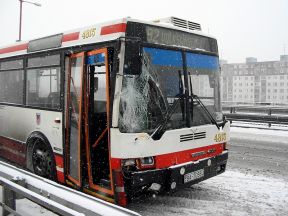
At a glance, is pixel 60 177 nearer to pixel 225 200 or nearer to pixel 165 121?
pixel 165 121

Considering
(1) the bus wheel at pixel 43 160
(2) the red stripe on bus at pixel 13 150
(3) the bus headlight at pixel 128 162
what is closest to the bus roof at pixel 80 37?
(3) the bus headlight at pixel 128 162

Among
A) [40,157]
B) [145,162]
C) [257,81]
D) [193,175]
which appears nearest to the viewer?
[145,162]

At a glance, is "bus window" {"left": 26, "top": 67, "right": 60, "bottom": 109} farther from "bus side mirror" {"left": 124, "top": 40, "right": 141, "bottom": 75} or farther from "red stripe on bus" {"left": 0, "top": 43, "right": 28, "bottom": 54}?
"bus side mirror" {"left": 124, "top": 40, "right": 141, "bottom": 75}

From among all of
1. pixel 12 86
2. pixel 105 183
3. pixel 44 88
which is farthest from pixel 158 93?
pixel 12 86

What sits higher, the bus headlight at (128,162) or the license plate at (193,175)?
the bus headlight at (128,162)

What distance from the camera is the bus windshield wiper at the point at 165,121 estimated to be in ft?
18.0

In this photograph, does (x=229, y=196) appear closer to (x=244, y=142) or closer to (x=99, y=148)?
(x=99, y=148)

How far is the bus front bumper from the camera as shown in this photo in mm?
5305

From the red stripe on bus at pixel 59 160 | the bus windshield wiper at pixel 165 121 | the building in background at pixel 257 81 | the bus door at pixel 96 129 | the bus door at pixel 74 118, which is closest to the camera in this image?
the bus windshield wiper at pixel 165 121

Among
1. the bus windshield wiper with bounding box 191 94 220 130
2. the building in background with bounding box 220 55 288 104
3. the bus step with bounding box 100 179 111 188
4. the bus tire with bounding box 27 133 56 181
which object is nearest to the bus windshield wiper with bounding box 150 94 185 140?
the bus windshield wiper with bounding box 191 94 220 130

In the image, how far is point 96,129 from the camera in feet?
21.0

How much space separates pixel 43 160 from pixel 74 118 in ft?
5.36

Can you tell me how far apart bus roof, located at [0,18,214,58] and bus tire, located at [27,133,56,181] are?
1.88 m

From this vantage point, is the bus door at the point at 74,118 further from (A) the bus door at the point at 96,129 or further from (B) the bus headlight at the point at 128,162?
(B) the bus headlight at the point at 128,162
